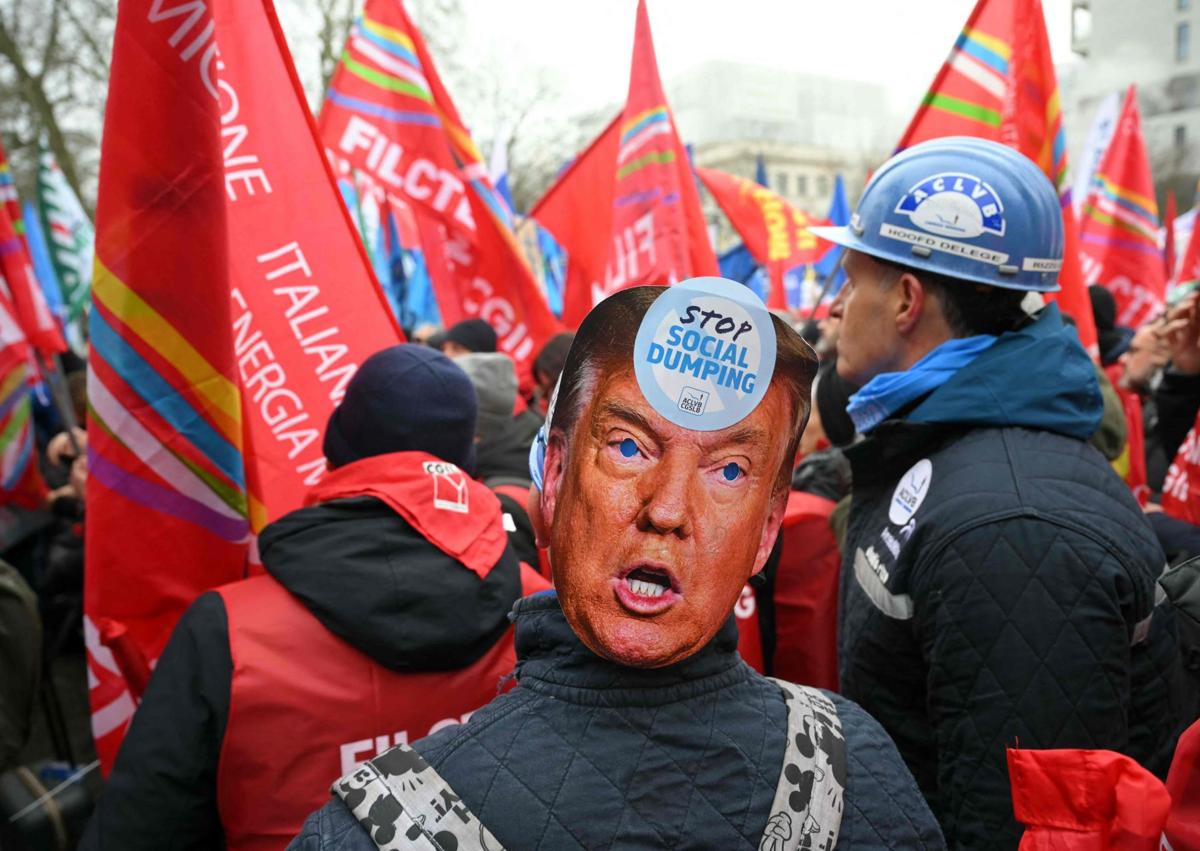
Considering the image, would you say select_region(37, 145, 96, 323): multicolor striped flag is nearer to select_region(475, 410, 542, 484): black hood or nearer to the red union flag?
select_region(475, 410, 542, 484): black hood

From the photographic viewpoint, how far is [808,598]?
3.09 meters

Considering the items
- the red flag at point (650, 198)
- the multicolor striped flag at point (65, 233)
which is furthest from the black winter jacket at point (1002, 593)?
the multicolor striped flag at point (65, 233)

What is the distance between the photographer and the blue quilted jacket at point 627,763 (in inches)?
43.6

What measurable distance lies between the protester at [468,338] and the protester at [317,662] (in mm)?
2849

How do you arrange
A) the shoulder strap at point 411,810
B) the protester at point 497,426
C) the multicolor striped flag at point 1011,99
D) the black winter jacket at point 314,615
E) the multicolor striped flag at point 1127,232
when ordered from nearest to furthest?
the shoulder strap at point 411,810
the black winter jacket at point 314,615
the protester at point 497,426
the multicolor striped flag at point 1011,99
the multicolor striped flag at point 1127,232

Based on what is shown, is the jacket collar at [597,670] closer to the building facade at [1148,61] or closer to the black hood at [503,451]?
the black hood at [503,451]

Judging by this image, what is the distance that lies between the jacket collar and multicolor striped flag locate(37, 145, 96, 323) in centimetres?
983

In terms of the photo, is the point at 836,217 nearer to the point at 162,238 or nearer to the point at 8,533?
the point at 8,533

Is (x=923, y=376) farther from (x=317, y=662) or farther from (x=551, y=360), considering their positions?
(x=551, y=360)

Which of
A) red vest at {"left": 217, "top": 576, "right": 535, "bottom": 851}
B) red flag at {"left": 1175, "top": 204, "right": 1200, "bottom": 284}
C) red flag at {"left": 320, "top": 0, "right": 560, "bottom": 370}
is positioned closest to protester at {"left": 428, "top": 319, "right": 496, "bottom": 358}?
red flag at {"left": 320, "top": 0, "right": 560, "bottom": 370}

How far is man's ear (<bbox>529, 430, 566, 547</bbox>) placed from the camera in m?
1.24

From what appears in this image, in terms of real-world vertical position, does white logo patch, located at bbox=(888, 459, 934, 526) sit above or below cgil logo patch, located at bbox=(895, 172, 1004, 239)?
below

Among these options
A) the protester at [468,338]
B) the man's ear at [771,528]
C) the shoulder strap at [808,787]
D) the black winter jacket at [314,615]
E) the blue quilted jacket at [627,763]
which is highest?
the man's ear at [771,528]

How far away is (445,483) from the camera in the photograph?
2.18m
